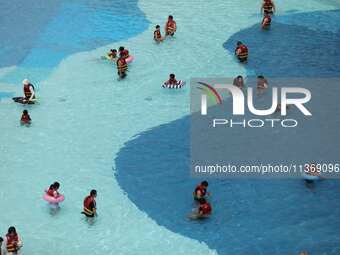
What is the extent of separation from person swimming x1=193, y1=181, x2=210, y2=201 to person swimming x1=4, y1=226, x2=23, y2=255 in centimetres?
452

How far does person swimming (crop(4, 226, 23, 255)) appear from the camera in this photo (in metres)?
15.1

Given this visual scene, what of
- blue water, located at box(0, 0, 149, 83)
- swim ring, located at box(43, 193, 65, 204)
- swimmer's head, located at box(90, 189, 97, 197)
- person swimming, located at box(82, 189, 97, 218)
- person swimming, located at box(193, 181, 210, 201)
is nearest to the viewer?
person swimming, located at box(82, 189, 97, 218)

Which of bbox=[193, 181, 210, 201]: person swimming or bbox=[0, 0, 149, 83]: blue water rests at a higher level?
bbox=[0, 0, 149, 83]: blue water

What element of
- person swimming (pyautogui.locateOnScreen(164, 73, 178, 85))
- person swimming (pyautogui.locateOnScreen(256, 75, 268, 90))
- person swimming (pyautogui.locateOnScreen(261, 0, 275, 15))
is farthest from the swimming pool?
person swimming (pyautogui.locateOnScreen(256, 75, 268, 90))

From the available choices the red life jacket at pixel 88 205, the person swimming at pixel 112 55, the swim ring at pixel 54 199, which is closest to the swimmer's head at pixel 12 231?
the swim ring at pixel 54 199

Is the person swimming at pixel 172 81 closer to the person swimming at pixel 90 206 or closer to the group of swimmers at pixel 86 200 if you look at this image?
the group of swimmers at pixel 86 200

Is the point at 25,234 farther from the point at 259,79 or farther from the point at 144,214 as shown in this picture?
the point at 259,79

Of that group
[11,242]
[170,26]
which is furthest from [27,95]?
[11,242]

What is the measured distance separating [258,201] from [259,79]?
19.4 ft

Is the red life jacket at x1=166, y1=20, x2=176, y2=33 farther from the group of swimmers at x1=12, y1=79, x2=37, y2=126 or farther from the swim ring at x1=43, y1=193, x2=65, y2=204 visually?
the swim ring at x1=43, y1=193, x2=65, y2=204

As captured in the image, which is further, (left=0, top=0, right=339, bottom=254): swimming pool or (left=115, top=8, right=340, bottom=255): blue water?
(left=0, top=0, right=339, bottom=254): swimming pool

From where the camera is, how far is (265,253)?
50.3 ft

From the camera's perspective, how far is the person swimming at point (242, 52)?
2366 centimetres

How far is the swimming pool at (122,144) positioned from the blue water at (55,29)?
93 mm
